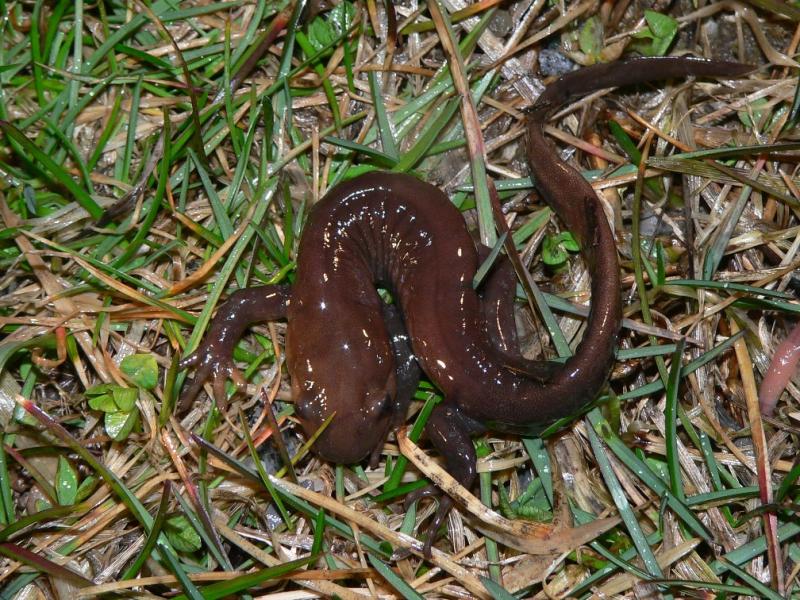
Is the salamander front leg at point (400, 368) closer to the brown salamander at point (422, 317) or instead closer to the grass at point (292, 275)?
the brown salamander at point (422, 317)

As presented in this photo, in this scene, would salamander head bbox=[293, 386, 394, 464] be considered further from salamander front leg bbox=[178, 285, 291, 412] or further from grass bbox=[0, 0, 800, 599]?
salamander front leg bbox=[178, 285, 291, 412]

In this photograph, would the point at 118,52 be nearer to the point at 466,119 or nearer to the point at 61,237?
the point at 61,237

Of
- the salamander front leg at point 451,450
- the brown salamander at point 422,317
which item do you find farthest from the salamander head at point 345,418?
the salamander front leg at point 451,450

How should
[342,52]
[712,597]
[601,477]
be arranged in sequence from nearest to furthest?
[712,597] < [601,477] < [342,52]

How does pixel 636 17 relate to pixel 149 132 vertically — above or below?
above

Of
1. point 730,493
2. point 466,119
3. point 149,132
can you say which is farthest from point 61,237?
point 730,493

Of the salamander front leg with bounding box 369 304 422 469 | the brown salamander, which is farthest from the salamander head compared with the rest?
the salamander front leg with bounding box 369 304 422 469

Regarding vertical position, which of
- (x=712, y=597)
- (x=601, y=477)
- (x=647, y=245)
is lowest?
(x=712, y=597)

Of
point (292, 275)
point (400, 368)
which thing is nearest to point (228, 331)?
point (292, 275)
